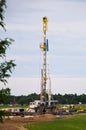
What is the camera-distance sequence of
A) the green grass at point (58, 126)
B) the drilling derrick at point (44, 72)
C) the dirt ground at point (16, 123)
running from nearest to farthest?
1. the green grass at point (58, 126)
2. the dirt ground at point (16, 123)
3. the drilling derrick at point (44, 72)

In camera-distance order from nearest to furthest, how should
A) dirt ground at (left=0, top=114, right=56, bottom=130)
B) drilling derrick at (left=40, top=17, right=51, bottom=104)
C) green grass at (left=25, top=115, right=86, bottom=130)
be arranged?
green grass at (left=25, top=115, right=86, bottom=130)
dirt ground at (left=0, top=114, right=56, bottom=130)
drilling derrick at (left=40, top=17, right=51, bottom=104)

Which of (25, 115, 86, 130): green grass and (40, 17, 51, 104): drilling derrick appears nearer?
(25, 115, 86, 130): green grass

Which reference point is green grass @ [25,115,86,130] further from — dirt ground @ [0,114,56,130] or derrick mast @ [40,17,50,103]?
derrick mast @ [40,17,50,103]

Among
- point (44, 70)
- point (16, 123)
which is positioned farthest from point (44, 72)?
point (16, 123)

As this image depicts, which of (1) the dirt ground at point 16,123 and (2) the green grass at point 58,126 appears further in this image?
(1) the dirt ground at point 16,123

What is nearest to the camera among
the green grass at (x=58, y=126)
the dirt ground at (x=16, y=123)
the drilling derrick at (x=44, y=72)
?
the green grass at (x=58, y=126)

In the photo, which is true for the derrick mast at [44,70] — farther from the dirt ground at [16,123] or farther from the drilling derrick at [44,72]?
the dirt ground at [16,123]

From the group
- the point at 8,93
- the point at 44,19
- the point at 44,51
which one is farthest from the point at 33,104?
the point at 8,93

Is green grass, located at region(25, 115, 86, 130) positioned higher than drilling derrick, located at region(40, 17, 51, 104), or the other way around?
drilling derrick, located at region(40, 17, 51, 104)

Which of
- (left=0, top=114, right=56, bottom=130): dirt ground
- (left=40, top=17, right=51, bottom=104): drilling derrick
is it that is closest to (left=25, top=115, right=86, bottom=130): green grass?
(left=0, top=114, right=56, bottom=130): dirt ground

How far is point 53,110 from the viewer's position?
106875mm

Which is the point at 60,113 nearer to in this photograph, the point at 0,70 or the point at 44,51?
the point at 44,51

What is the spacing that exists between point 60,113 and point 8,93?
88.3 m

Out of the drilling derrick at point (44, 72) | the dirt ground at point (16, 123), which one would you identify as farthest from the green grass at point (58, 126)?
the drilling derrick at point (44, 72)
